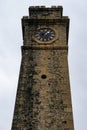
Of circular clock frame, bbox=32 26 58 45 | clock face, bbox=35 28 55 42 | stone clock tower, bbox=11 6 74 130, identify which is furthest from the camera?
clock face, bbox=35 28 55 42

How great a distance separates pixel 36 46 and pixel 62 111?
721cm

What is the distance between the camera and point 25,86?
100 feet

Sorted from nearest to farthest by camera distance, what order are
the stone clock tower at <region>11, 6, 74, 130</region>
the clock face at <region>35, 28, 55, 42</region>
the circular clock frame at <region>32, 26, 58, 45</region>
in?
the stone clock tower at <region>11, 6, 74, 130</region>
the circular clock frame at <region>32, 26, 58, 45</region>
the clock face at <region>35, 28, 55, 42</region>

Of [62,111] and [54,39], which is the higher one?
[54,39]

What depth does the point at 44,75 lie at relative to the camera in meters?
31.5

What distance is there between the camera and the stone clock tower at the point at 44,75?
28594 mm

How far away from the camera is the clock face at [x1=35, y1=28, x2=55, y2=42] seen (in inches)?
1363

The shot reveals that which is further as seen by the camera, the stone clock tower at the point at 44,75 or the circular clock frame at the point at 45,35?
the circular clock frame at the point at 45,35

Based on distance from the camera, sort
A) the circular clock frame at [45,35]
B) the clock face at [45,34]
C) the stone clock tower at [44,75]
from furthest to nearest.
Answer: the clock face at [45,34], the circular clock frame at [45,35], the stone clock tower at [44,75]

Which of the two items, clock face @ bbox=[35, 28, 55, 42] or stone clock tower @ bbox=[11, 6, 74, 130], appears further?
clock face @ bbox=[35, 28, 55, 42]

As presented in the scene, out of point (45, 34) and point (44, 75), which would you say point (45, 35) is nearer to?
point (45, 34)

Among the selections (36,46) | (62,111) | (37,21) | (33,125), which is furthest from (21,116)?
(37,21)

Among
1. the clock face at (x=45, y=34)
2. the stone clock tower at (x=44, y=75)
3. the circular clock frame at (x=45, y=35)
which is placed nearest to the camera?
the stone clock tower at (x=44, y=75)

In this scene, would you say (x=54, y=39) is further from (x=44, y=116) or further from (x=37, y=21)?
(x=44, y=116)
